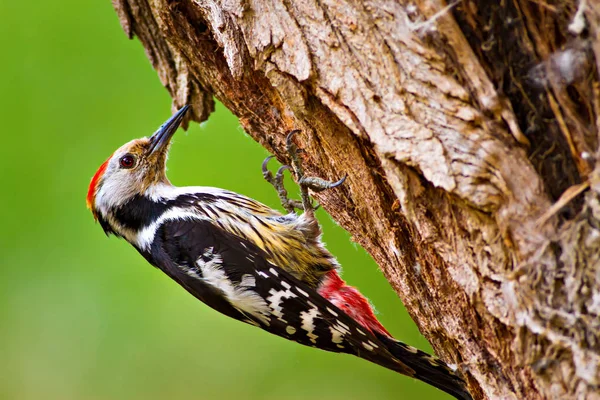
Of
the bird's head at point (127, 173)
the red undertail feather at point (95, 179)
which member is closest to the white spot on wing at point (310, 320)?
the bird's head at point (127, 173)

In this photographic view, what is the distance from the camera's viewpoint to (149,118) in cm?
373

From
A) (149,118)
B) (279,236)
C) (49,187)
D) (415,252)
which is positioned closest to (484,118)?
(415,252)

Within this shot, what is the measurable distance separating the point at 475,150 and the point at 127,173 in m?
2.15

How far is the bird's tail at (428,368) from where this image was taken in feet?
8.03

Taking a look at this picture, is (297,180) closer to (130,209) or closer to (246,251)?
(246,251)

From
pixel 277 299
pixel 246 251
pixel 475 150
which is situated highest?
pixel 475 150

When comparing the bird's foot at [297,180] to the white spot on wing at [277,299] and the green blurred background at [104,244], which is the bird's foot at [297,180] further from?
the white spot on wing at [277,299]

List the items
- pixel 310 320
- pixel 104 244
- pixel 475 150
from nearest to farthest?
pixel 475 150 < pixel 310 320 < pixel 104 244

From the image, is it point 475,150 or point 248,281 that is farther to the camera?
point 248,281

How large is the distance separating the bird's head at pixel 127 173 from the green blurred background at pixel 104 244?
190 mm

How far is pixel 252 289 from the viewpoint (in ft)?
9.90

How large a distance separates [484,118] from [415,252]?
23.1 inches

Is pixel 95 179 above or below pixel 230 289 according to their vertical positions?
above

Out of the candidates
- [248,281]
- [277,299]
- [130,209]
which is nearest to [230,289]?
[248,281]
